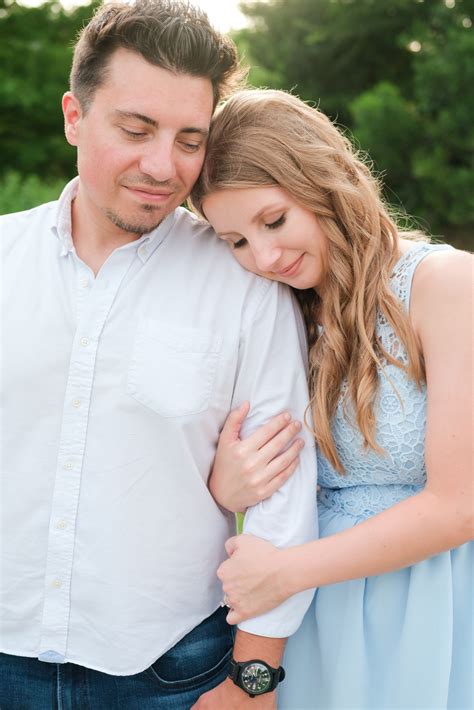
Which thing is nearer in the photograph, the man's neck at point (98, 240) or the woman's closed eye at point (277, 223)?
the woman's closed eye at point (277, 223)

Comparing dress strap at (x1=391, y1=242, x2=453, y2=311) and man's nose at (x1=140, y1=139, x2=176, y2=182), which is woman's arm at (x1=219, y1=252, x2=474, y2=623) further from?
man's nose at (x1=140, y1=139, x2=176, y2=182)

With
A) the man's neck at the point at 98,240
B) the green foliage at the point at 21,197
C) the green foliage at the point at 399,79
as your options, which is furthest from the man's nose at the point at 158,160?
the green foliage at the point at 399,79

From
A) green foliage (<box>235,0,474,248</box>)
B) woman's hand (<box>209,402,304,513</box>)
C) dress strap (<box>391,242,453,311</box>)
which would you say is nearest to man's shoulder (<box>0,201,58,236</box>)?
woman's hand (<box>209,402,304,513</box>)

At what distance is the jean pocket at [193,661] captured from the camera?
214 centimetres

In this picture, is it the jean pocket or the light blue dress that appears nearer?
the light blue dress

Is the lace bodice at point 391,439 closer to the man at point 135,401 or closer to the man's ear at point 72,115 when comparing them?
the man at point 135,401

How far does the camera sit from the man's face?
6.50 ft

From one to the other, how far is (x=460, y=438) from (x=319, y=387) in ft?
1.36

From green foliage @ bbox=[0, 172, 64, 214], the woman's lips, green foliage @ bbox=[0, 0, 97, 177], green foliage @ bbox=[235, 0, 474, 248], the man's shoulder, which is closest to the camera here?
the woman's lips

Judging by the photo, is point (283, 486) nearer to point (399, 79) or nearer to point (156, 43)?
point (156, 43)

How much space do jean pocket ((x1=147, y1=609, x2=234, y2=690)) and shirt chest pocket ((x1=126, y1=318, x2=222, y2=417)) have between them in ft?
1.97

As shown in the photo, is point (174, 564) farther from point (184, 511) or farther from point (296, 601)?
point (296, 601)

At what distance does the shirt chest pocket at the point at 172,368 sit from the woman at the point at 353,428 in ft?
0.51

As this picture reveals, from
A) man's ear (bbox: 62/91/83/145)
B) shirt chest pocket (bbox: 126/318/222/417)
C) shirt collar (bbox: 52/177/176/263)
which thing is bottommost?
shirt chest pocket (bbox: 126/318/222/417)
